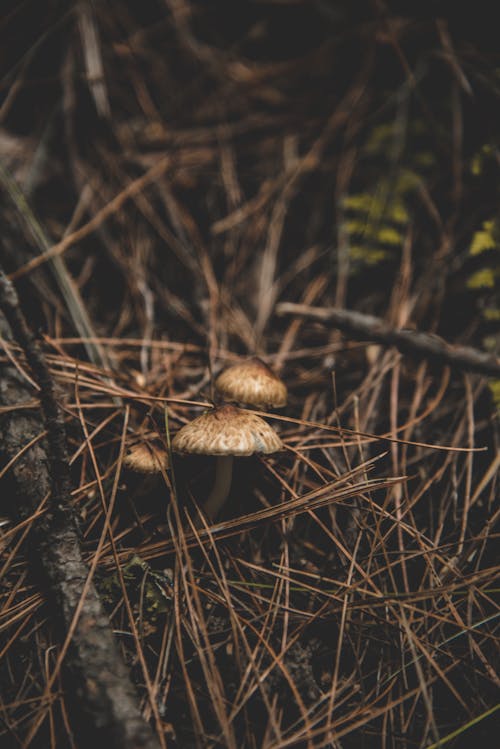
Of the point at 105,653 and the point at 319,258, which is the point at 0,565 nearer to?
the point at 105,653

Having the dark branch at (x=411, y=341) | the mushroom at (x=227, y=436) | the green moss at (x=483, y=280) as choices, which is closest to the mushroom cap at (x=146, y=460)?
the mushroom at (x=227, y=436)

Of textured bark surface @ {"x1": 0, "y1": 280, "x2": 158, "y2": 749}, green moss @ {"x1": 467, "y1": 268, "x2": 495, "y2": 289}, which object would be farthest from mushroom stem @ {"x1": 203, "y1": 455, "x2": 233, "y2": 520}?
green moss @ {"x1": 467, "y1": 268, "x2": 495, "y2": 289}

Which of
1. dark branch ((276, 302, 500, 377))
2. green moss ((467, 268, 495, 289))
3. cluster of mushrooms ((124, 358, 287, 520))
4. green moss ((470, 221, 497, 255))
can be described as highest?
green moss ((470, 221, 497, 255))

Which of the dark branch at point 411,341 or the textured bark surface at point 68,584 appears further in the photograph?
the dark branch at point 411,341

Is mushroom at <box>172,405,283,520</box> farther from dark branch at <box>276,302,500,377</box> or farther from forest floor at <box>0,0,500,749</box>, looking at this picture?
dark branch at <box>276,302,500,377</box>

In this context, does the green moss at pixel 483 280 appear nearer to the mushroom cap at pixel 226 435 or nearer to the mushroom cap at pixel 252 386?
the mushroom cap at pixel 252 386

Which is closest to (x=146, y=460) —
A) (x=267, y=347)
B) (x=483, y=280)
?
(x=267, y=347)

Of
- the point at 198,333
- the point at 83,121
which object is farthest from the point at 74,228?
the point at 198,333

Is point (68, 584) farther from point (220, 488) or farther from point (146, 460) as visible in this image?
point (220, 488)
